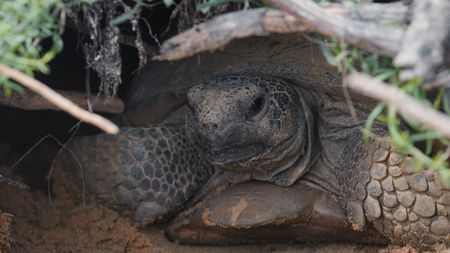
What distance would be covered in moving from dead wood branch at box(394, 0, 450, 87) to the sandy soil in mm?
1492

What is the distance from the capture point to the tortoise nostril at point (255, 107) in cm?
293

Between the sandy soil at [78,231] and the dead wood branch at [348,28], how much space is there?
1.49m

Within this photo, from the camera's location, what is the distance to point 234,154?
114 inches

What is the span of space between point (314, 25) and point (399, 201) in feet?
3.97

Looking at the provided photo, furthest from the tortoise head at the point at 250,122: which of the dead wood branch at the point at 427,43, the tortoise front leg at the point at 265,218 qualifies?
the dead wood branch at the point at 427,43

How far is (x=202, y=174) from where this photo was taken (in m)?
3.36

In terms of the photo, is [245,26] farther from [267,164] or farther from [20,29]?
[267,164]

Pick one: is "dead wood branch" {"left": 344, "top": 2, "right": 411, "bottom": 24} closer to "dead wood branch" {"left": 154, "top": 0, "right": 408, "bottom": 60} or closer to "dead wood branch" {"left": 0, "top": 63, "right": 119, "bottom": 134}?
"dead wood branch" {"left": 154, "top": 0, "right": 408, "bottom": 60}

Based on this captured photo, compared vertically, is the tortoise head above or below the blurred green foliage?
below

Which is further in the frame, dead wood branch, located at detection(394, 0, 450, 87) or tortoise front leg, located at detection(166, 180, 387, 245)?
tortoise front leg, located at detection(166, 180, 387, 245)

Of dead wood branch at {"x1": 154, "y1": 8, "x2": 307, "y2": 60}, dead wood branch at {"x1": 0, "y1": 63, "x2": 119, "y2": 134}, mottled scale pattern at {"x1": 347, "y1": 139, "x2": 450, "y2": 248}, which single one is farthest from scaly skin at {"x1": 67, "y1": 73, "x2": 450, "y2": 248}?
dead wood branch at {"x1": 0, "y1": 63, "x2": 119, "y2": 134}

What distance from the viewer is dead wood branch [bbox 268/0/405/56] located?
5.54ft

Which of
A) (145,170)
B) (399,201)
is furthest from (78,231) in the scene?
(399,201)

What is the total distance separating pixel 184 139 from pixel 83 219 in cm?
59
